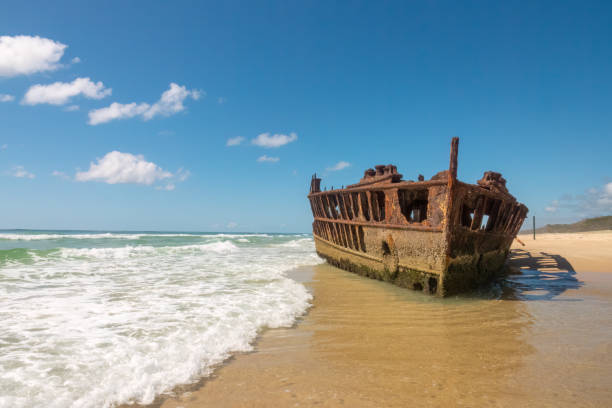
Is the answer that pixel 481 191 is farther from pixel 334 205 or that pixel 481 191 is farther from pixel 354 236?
pixel 334 205

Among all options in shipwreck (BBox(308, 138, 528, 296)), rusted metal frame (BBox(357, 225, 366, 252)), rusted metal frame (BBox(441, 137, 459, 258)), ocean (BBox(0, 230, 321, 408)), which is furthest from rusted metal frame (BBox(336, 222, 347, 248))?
rusted metal frame (BBox(441, 137, 459, 258))

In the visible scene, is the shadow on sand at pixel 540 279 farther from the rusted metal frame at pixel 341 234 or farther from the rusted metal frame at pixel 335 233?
the rusted metal frame at pixel 335 233

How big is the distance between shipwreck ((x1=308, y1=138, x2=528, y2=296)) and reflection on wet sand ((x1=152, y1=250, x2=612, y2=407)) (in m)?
0.82

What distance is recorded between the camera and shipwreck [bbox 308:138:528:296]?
6281 mm

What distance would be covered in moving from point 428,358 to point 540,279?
765 centimetres

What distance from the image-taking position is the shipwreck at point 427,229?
6.28 metres

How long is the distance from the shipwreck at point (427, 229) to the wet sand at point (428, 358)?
723 millimetres

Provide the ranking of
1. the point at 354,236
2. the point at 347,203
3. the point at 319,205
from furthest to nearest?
the point at 319,205, the point at 347,203, the point at 354,236

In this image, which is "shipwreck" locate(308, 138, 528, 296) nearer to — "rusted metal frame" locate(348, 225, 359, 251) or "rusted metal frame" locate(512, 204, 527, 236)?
"rusted metal frame" locate(348, 225, 359, 251)

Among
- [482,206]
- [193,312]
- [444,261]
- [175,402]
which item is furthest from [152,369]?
[482,206]

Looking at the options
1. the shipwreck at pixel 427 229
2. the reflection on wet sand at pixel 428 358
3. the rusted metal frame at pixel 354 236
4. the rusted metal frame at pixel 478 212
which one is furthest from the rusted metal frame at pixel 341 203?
the reflection on wet sand at pixel 428 358

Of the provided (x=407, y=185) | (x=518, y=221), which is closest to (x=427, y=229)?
(x=407, y=185)

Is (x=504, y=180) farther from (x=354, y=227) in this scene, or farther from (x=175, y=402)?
(x=175, y=402)

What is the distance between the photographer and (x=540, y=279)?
30.0 ft
